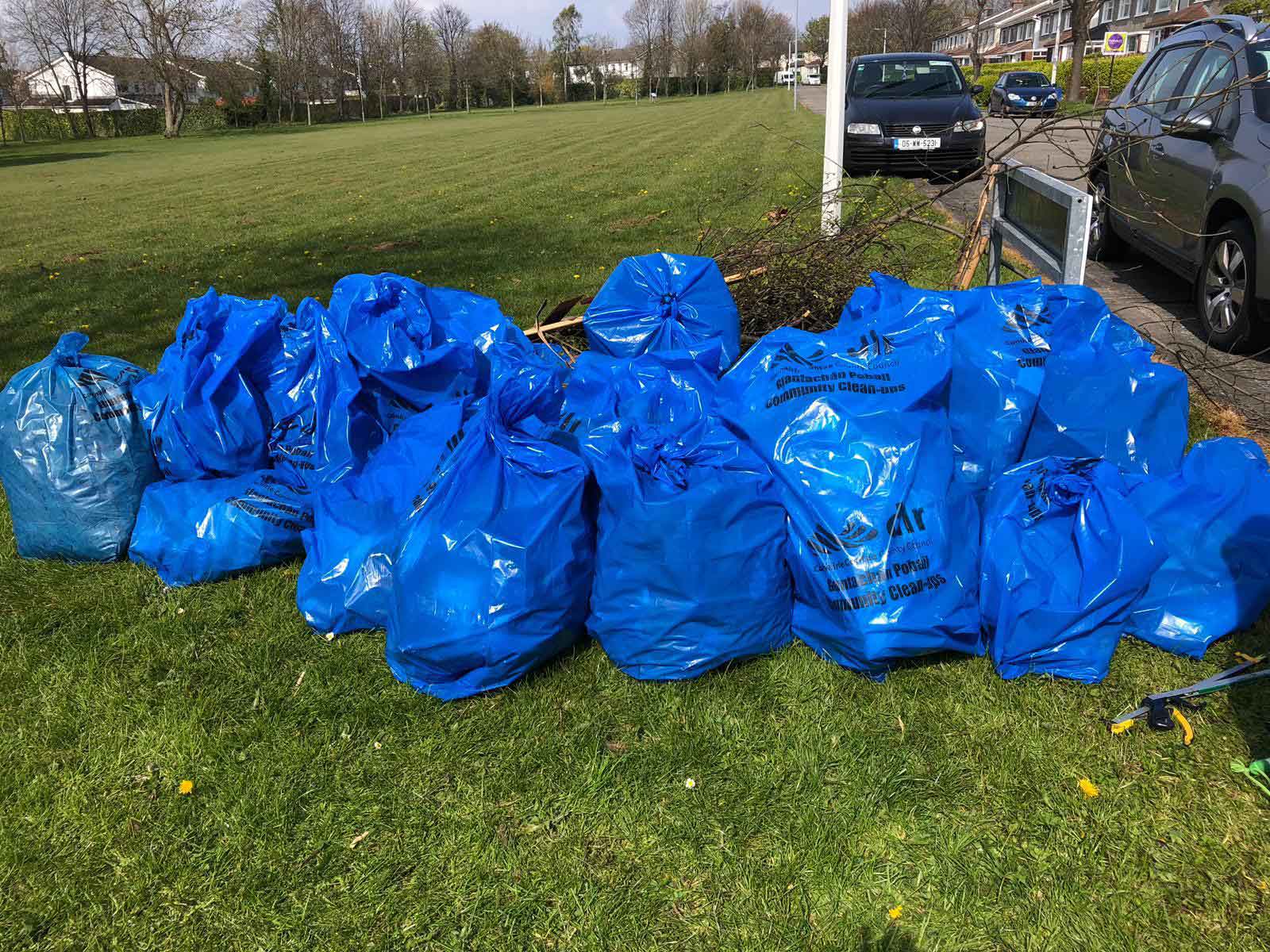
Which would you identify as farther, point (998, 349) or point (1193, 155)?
point (1193, 155)

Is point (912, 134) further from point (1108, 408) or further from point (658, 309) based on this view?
point (1108, 408)

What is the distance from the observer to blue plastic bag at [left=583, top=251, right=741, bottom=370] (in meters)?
3.56

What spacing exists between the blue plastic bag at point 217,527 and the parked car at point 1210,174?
3796mm

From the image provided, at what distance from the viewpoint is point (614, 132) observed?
83.3 feet

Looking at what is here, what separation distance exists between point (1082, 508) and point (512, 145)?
71.6ft

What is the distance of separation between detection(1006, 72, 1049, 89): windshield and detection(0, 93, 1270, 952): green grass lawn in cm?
2838

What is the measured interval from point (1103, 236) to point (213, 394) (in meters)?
6.72

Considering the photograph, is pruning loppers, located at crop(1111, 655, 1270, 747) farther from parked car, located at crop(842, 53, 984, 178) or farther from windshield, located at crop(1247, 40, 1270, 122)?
parked car, located at crop(842, 53, 984, 178)

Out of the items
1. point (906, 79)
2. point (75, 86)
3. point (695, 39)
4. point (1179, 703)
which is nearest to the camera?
point (1179, 703)

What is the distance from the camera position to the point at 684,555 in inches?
96.3

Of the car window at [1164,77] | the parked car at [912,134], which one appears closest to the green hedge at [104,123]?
the parked car at [912,134]

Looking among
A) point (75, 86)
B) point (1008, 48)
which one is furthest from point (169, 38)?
point (1008, 48)

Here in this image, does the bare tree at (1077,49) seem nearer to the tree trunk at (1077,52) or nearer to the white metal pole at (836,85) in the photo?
the tree trunk at (1077,52)

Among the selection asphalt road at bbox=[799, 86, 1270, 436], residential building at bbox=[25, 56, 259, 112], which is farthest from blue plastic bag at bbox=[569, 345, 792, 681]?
residential building at bbox=[25, 56, 259, 112]
